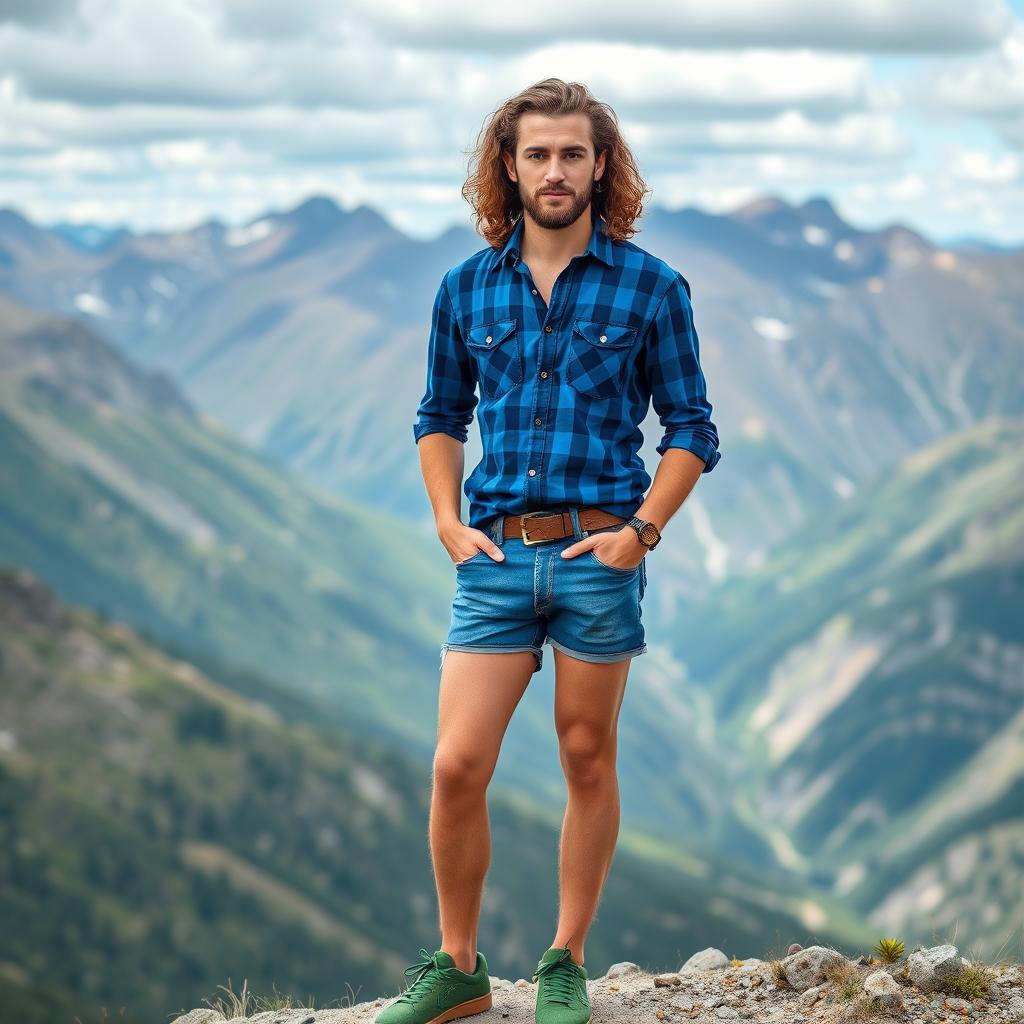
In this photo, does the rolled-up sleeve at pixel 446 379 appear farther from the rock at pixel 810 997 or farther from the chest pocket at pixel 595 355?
the rock at pixel 810 997

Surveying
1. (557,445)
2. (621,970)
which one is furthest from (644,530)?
(621,970)

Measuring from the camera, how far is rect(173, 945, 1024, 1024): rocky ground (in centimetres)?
1044

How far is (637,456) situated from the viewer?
9812 millimetres

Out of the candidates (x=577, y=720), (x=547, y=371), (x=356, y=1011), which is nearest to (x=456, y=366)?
(x=547, y=371)

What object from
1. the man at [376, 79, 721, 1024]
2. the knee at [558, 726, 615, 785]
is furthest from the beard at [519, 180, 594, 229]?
the knee at [558, 726, 615, 785]

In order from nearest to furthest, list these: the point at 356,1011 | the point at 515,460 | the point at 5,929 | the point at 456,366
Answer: the point at 515,460, the point at 456,366, the point at 356,1011, the point at 5,929

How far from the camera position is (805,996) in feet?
36.2

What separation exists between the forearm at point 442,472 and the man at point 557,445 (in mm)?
25

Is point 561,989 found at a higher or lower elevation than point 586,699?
lower

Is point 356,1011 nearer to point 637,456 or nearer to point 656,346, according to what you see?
point 637,456

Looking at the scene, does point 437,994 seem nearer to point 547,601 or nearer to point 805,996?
point 805,996

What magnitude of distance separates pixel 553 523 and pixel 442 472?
1148 millimetres

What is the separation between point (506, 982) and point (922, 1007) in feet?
12.4

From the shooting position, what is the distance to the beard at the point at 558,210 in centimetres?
958
